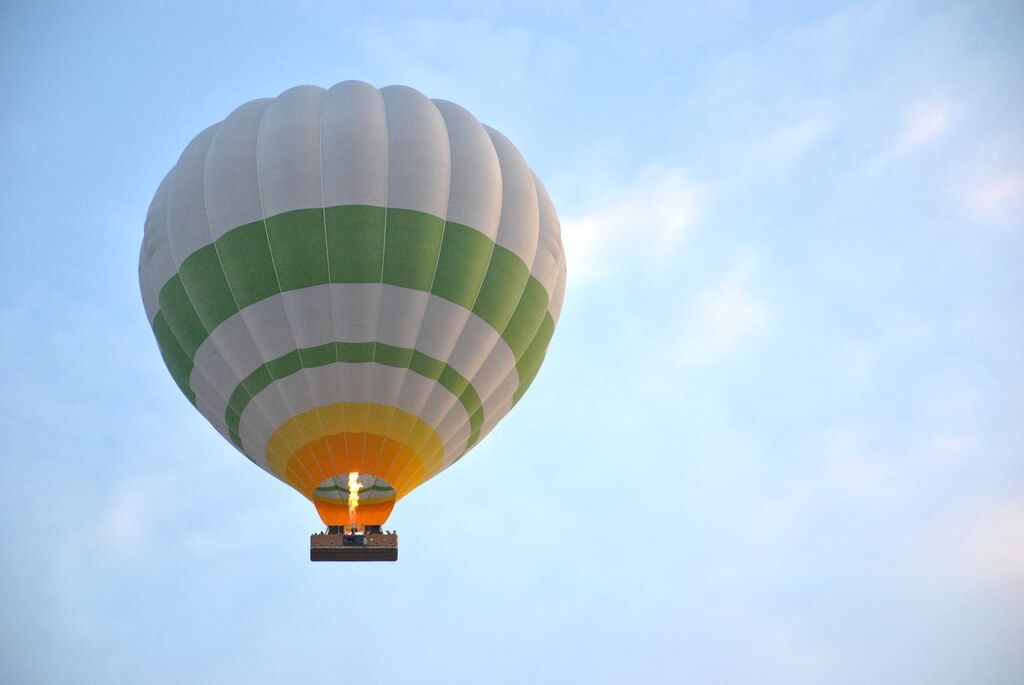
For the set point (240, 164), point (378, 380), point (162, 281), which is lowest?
point (378, 380)

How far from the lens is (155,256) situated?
14.0m

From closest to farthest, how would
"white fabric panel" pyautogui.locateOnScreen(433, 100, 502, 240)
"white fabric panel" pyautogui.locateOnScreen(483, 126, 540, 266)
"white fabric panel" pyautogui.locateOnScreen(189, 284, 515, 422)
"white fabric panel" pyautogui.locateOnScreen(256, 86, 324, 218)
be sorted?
"white fabric panel" pyautogui.locateOnScreen(189, 284, 515, 422), "white fabric panel" pyautogui.locateOnScreen(256, 86, 324, 218), "white fabric panel" pyautogui.locateOnScreen(433, 100, 502, 240), "white fabric panel" pyautogui.locateOnScreen(483, 126, 540, 266)

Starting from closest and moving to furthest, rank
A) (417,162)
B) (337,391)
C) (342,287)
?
(342,287) < (337,391) < (417,162)

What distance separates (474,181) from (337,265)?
5.91ft

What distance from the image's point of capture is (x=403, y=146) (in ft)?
44.7

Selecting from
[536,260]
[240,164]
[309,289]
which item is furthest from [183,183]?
[536,260]

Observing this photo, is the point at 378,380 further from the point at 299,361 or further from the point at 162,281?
the point at 162,281

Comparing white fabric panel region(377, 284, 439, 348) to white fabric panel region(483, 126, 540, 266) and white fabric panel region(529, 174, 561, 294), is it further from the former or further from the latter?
white fabric panel region(529, 174, 561, 294)

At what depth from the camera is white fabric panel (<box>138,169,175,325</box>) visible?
13891mm

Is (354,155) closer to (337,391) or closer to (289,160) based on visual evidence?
(289,160)

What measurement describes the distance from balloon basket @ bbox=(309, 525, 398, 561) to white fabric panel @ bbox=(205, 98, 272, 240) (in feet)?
11.1

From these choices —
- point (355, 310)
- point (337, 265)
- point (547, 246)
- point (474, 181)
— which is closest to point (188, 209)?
point (337, 265)

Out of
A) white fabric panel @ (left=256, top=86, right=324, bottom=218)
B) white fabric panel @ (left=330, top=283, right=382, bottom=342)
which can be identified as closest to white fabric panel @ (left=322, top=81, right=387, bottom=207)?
white fabric panel @ (left=256, top=86, right=324, bottom=218)

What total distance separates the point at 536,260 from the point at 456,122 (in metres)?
1.80
